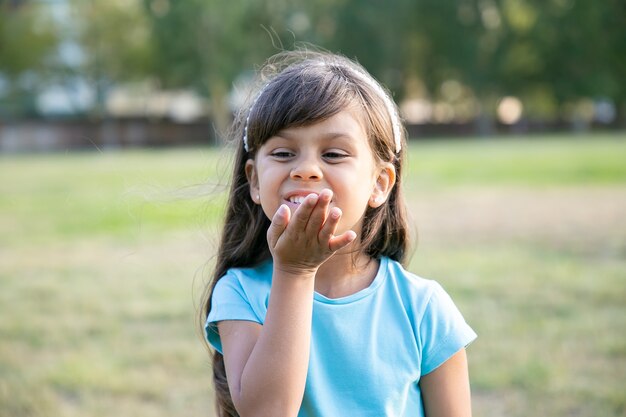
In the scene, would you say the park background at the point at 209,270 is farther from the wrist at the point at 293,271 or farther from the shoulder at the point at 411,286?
the wrist at the point at 293,271

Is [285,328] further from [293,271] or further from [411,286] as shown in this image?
[411,286]

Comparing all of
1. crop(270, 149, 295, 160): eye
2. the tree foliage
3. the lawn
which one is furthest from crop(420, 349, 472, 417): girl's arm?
the tree foliage

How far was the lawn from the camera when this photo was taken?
3.19 m

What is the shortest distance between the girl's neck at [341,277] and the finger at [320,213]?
365 mm

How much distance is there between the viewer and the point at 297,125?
1697 mm

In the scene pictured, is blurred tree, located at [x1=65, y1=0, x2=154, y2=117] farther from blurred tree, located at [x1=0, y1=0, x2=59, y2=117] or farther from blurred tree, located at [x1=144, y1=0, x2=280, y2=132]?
blurred tree, located at [x1=144, y1=0, x2=280, y2=132]

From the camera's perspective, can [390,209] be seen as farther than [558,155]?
No

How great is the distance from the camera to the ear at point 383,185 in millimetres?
1864

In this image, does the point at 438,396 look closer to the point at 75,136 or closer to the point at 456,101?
the point at 75,136

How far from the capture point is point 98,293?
17.2 ft

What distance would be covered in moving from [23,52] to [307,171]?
40.7 metres

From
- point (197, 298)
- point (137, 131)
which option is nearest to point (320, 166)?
point (197, 298)

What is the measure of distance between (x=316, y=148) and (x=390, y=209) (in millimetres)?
420

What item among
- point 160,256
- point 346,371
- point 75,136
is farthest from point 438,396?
point 75,136
